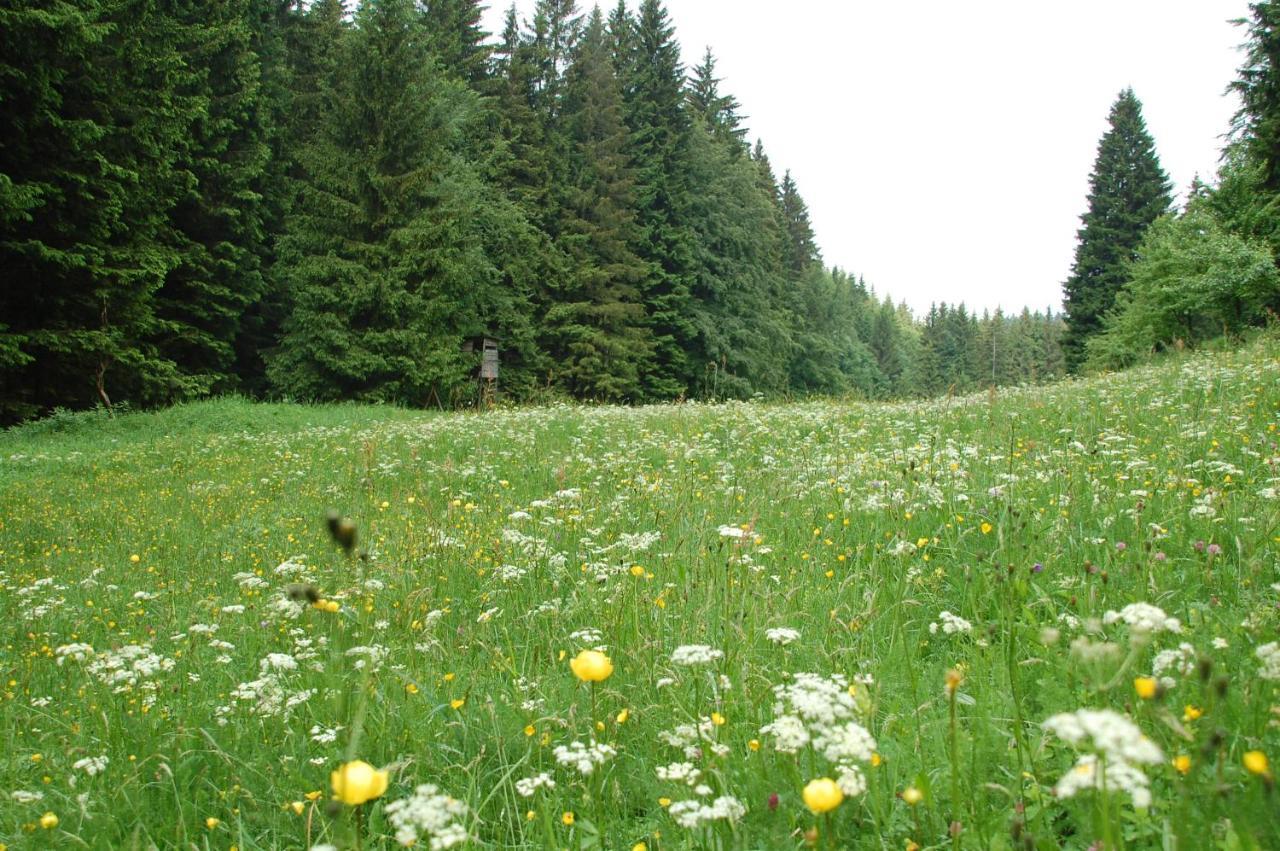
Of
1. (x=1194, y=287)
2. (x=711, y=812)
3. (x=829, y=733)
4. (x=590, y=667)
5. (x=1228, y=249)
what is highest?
(x=1228, y=249)

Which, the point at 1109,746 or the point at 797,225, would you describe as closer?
the point at 1109,746

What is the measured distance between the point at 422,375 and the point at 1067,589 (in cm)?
2164

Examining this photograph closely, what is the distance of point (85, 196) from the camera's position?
16.5m

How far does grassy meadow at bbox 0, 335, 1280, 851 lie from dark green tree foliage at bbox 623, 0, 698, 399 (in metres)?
27.0

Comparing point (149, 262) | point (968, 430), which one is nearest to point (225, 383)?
point (149, 262)

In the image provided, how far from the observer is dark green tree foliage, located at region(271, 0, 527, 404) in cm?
2236

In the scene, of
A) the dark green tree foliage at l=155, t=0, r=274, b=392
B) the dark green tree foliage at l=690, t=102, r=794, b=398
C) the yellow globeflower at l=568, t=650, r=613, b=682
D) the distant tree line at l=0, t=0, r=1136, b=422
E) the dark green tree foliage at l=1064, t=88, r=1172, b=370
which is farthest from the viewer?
the dark green tree foliage at l=1064, t=88, r=1172, b=370

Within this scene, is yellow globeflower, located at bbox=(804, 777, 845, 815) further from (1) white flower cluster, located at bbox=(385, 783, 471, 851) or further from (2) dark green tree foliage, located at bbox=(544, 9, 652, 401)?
(2) dark green tree foliage, located at bbox=(544, 9, 652, 401)

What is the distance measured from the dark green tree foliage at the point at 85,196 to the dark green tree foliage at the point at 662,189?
715 inches

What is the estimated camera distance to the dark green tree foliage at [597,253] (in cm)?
2969

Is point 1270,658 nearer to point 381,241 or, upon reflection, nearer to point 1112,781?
point 1112,781

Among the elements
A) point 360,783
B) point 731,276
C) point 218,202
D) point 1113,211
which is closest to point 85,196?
point 218,202

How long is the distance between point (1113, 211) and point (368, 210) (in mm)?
36246

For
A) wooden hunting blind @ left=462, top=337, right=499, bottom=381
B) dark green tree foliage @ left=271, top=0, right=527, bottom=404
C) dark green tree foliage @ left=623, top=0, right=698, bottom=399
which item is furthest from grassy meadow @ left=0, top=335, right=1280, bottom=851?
dark green tree foliage @ left=623, top=0, right=698, bottom=399
